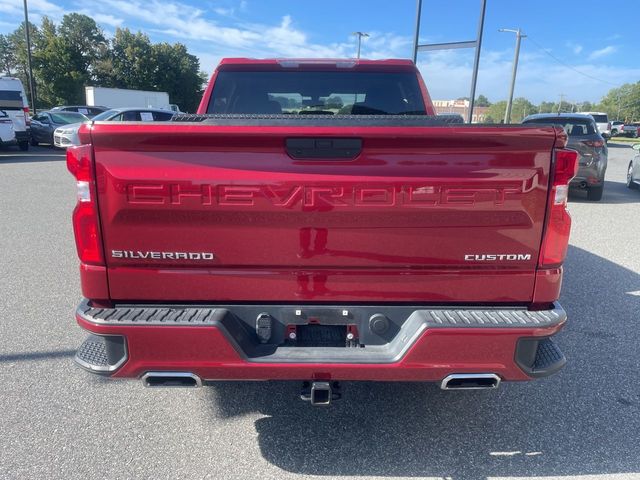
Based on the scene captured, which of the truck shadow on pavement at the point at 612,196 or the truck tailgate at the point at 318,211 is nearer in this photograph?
the truck tailgate at the point at 318,211

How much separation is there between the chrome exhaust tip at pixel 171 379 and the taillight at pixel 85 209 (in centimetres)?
59

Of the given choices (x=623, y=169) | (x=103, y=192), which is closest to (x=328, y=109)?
(x=103, y=192)

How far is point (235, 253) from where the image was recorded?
7.27 ft

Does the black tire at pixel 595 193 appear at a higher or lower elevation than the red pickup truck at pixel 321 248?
lower

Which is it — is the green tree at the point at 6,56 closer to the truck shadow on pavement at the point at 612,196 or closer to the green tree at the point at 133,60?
the green tree at the point at 133,60

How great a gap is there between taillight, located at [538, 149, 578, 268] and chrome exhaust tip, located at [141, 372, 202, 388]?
5.66 ft

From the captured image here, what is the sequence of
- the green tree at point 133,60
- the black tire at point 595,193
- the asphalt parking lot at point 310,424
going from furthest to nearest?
the green tree at point 133,60, the black tire at point 595,193, the asphalt parking lot at point 310,424

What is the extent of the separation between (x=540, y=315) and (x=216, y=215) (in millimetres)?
1581

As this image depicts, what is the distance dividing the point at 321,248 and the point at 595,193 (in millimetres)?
10632

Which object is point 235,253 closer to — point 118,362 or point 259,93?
point 118,362

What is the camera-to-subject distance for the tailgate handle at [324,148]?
6.94ft

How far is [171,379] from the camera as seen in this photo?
2301 millimetres

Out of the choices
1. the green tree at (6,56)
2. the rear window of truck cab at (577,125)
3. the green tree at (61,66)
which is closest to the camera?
the rear window of truck cab at (577,125)

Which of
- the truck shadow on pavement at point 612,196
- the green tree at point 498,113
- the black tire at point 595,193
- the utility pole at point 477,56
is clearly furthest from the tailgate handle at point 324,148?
the green tree at point 498,113
